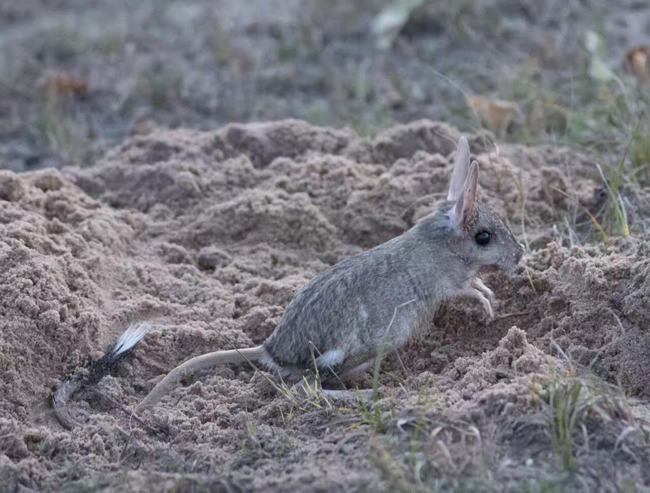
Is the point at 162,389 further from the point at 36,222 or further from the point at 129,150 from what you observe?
the point at 129,150

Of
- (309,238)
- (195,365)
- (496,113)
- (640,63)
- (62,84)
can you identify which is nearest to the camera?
(195,365)

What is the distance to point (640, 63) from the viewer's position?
21.3 ft

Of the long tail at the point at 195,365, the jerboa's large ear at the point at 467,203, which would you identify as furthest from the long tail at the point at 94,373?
the jerboa's large ear at the point at 467,203

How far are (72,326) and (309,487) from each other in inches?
63.8

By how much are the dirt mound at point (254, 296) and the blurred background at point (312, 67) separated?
0.88 m

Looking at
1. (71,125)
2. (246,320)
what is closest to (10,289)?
(246,320)

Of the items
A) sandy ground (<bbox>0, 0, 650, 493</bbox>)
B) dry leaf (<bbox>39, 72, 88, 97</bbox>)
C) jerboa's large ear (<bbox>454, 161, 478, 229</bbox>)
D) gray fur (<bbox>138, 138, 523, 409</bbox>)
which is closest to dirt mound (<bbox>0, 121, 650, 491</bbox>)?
sandy ground (<bbox>0, 0, 650, 493</bbox>)

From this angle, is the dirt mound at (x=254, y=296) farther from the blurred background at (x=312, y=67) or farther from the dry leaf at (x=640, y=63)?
the dry leaf at (x=640, y=63)

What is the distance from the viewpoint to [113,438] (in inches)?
146

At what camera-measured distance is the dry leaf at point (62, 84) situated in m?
7.75

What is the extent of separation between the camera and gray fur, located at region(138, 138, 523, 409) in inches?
157

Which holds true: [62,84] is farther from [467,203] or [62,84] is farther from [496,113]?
[467,203]

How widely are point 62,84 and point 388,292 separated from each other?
189 inches

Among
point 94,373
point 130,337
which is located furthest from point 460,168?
point 94,373
